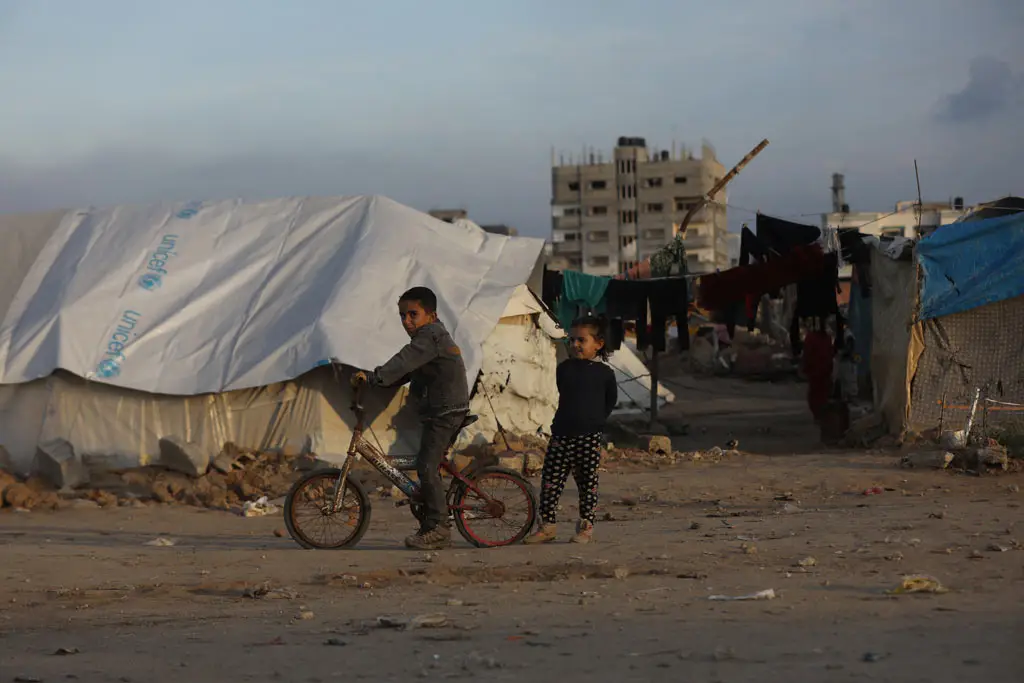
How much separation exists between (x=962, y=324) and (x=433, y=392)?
8035 mm

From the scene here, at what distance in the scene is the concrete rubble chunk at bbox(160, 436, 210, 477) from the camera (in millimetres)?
12234

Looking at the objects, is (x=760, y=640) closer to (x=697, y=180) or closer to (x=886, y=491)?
(x=886, y=491)

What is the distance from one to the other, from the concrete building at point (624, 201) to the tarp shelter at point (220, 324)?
86854 mm

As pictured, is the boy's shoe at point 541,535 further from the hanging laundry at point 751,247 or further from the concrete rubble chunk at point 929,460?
the hanging laundry at point 751,247

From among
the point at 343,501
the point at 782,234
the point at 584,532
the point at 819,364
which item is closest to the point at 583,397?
the point at 584,532

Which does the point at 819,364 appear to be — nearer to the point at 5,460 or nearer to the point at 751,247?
the point at 751,247

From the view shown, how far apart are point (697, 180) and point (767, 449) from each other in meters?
88.0

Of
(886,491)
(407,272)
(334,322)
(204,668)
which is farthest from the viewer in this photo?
(407,272)

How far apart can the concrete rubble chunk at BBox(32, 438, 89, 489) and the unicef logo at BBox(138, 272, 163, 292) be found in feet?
6.14

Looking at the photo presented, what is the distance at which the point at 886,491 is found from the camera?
10.3 m

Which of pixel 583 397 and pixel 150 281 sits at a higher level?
pixel 150 281

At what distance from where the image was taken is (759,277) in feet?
55.7

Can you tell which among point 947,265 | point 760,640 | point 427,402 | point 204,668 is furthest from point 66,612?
point 947,265

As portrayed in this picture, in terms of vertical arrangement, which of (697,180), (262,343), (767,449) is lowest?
(767,449)
